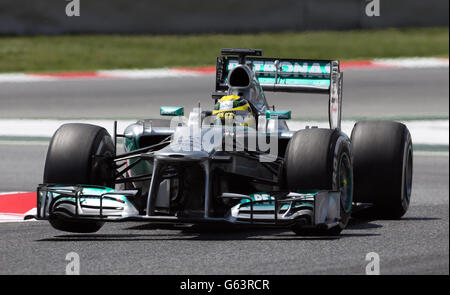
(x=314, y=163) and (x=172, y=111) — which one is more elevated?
(x=172, y=111)

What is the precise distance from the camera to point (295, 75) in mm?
10258

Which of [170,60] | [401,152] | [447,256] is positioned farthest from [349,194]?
[170,60]

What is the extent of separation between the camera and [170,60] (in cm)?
2138

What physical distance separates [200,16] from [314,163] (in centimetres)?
1509

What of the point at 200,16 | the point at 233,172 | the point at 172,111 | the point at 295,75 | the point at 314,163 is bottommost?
the point at 233,172

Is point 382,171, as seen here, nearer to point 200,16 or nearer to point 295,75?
point 295,75

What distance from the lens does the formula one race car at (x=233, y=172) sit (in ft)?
25.4

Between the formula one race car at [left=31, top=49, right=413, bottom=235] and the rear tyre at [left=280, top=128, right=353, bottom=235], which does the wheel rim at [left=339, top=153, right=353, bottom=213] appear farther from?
the rear tyre at [left=280, top=128, right=353, bottom=235]

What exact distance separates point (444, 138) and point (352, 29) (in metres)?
8.76

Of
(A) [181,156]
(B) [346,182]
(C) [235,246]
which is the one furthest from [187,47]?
(C) [235,246]

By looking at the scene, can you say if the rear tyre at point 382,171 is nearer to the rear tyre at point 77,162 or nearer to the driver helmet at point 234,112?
the driver helmet at point 234,112

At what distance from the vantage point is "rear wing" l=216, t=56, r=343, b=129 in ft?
31.8
